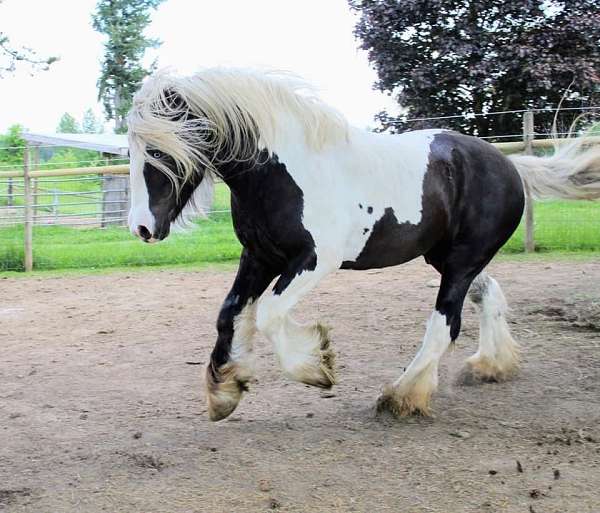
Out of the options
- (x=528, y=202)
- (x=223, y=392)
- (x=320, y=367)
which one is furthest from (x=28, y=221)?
(x=320, y=367)

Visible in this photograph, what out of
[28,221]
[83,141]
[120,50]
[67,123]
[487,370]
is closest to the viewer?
[487,370]

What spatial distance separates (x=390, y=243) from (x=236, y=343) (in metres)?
0.97

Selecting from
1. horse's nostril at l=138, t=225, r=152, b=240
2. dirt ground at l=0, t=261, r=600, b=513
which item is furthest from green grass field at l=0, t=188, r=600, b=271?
horse's nostril at l=138, t=225, r=152, b=240

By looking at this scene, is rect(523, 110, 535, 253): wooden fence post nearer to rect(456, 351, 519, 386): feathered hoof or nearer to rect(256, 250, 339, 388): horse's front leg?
rect(456, 351, 519, 386): feathered hoof

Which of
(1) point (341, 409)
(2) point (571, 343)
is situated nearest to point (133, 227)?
(1) point (341, 409)

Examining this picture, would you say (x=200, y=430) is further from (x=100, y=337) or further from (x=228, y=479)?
(x=100, y=337)

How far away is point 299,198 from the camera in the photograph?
11.3ft

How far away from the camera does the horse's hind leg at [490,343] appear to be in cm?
430

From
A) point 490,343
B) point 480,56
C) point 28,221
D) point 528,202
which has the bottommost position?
point 490,343

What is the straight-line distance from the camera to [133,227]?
321 cm

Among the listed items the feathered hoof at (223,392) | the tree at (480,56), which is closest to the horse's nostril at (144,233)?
the feathered hoof at (223,392)

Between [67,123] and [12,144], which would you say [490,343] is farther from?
[67,123]

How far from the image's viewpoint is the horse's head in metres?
3.23

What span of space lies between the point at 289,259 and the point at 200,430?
976mm
